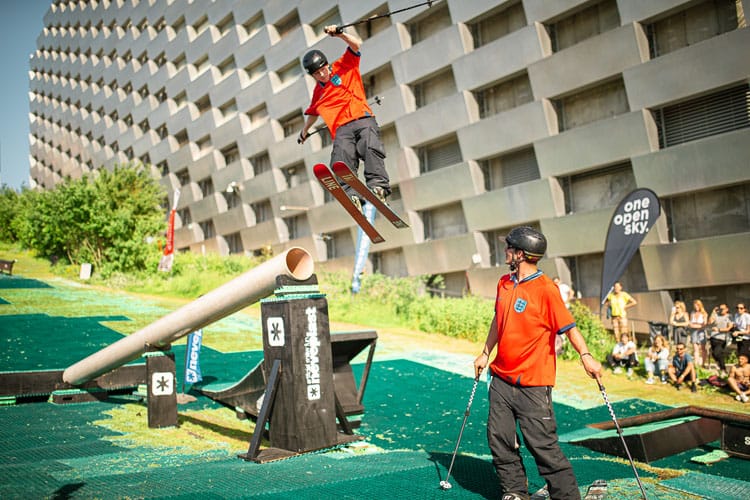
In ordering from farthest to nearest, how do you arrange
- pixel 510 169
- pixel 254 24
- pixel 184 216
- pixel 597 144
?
pixel 184 216 → pixel 254 24 → pixel 510 169 → pixel 597 144

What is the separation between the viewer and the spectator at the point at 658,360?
532 inches

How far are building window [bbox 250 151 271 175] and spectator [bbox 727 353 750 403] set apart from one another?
32.9 metres

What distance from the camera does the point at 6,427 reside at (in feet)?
25.5

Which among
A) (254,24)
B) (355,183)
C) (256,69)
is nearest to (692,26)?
(355,183)

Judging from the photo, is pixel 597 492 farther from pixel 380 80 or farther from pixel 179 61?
pixel 179 61

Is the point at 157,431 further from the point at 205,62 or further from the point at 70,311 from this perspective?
the point at 205,62

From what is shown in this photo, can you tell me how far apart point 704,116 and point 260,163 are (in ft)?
94.3

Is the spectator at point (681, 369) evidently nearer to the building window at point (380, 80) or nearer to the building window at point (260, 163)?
the building window at point (380, 80)

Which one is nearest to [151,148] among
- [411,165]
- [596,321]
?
[411,165]

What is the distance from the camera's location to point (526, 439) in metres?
4.71

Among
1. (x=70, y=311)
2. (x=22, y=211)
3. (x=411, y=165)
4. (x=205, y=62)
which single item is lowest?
(x=70, y=311)

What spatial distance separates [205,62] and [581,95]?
108 feet

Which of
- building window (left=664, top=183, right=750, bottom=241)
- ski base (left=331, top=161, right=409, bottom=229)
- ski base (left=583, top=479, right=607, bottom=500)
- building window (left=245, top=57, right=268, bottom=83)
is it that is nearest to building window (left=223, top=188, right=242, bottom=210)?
building window (left=245, top=57, right=268, bottom=83)

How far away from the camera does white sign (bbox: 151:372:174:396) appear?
835 cm
